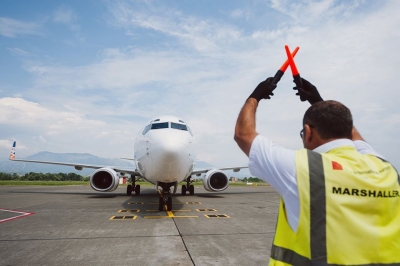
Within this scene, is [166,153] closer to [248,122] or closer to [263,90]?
[263,90]

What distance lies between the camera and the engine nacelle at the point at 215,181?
51.6 feet

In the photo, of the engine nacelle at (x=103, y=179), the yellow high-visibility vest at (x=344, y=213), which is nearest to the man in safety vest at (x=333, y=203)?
the yellow high-visibility vest at (x=344, y=213)

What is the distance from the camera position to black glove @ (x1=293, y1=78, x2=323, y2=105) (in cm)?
221

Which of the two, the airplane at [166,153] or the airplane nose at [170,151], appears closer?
the airplane nose at [170,151]


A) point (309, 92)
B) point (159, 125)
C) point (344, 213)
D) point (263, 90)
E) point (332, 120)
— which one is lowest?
point (344, 213)

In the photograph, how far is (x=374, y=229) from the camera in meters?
1.35

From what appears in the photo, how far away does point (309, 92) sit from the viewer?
Result: 2.22 meters

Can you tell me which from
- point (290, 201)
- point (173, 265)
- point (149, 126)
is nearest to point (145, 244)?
point (173, 265)

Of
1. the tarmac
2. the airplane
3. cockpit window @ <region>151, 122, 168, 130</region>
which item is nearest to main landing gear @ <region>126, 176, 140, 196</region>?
the airplane

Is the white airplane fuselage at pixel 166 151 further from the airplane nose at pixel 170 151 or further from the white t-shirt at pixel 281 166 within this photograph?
the white t-shirt at pixel 281 166

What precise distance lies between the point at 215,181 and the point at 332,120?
15.0 meters

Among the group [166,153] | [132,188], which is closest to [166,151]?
[166,153]

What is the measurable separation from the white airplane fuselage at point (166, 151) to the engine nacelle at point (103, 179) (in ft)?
13.1

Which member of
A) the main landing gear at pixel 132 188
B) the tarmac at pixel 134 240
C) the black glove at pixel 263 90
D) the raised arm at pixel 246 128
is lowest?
the tarmac at pixel 134 240
